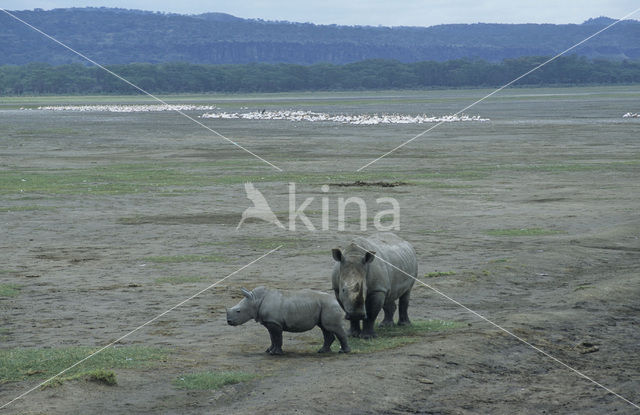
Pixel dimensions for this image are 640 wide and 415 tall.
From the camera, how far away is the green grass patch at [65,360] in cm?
1240

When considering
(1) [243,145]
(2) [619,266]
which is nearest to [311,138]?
(1) [243,145]

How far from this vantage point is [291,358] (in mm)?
13305

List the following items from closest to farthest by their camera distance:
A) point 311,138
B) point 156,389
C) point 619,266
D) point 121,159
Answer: point 156,389
point 619,266
point 121,159
point 311,138

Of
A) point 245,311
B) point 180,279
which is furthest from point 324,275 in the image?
point 245,311

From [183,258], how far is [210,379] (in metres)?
10.1

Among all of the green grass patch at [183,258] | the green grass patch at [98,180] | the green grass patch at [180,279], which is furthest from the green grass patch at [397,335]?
the green grass patch at [98,180]

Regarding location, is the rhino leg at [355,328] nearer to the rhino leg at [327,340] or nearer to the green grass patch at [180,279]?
the rhino leg at [327,340]

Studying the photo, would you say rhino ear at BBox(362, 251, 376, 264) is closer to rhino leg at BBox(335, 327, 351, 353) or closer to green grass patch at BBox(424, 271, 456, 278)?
rhino leg at BBox(335, 327, 351, 353)

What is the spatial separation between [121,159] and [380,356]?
40.9m

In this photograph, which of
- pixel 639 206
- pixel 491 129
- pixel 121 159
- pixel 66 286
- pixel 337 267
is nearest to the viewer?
pixel 337 267

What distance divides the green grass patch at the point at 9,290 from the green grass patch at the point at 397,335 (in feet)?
22.8

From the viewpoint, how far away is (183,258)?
71.7ft

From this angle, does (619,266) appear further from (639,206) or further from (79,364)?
(79,364)

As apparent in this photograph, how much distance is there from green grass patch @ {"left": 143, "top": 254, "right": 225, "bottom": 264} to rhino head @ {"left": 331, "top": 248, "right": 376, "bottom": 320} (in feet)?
26.2
